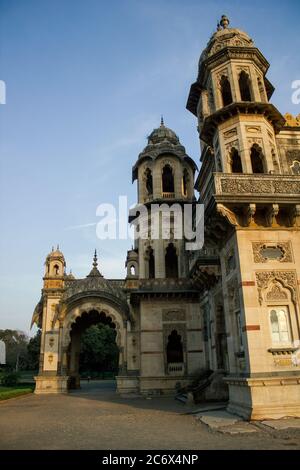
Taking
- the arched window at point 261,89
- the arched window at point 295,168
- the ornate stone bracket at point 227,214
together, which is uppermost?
the arched window at point 261,89

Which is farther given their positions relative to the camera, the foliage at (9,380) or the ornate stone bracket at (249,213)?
the foliage at (9,380)

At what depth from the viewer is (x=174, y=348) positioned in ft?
81.8

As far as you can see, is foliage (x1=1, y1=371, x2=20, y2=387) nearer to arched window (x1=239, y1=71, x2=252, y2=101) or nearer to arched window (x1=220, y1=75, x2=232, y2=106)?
arched window (x1=220, y1=75, x2=232, y2=106)

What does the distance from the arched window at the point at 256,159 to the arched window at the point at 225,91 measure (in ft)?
10.4

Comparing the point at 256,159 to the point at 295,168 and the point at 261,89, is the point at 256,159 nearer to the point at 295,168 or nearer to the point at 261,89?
the point at 295,168

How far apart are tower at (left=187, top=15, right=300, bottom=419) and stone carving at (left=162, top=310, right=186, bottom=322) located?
277 inches

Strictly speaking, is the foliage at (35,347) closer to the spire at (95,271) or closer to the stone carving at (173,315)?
the spire at (95,271)

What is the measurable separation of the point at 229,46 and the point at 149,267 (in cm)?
1620

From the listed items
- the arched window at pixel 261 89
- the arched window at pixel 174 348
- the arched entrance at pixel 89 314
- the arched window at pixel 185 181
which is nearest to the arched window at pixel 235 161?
the arched window at pixel 261 89

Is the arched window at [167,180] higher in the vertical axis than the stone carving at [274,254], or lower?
higher

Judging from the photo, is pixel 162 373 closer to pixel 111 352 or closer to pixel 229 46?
pixel 229 46

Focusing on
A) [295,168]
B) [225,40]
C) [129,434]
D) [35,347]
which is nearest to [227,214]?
[295,168]

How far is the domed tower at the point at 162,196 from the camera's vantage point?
90.0 ft

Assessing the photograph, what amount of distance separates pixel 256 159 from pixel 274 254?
4.77 meters
